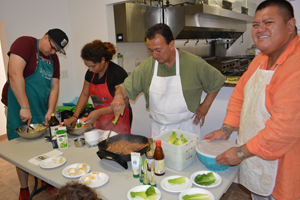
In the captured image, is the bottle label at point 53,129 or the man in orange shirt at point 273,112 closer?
the man in orange shirt at point 273,112

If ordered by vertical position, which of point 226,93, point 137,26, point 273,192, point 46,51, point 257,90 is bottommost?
point 273,192

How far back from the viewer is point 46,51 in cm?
232

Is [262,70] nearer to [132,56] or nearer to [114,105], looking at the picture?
[114,105]

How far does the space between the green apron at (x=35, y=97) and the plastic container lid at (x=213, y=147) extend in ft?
5.86

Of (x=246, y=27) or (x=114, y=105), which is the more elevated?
(x=246, y=27)

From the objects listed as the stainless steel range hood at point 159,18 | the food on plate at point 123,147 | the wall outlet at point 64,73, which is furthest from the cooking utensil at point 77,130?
the stainless steel range hood at point 159,18

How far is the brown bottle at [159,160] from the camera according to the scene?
53.3 inches

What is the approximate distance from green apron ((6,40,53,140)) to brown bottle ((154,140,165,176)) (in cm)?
164

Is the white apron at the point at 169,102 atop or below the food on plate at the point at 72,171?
atop

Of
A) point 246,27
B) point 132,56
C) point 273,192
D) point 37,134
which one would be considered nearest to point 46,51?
point 37,134

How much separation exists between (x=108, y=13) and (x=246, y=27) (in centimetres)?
572

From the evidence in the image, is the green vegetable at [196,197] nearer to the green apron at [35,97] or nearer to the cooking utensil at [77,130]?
the cooking utensil at [77,130]

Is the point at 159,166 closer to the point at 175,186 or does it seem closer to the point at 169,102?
the point at 175,186

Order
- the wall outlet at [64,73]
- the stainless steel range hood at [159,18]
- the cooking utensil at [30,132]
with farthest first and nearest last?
1. the stainless steel range hood at [159,18]
2. the wall outlet at [64,73]
3. the cooking utensil at [30,132]
